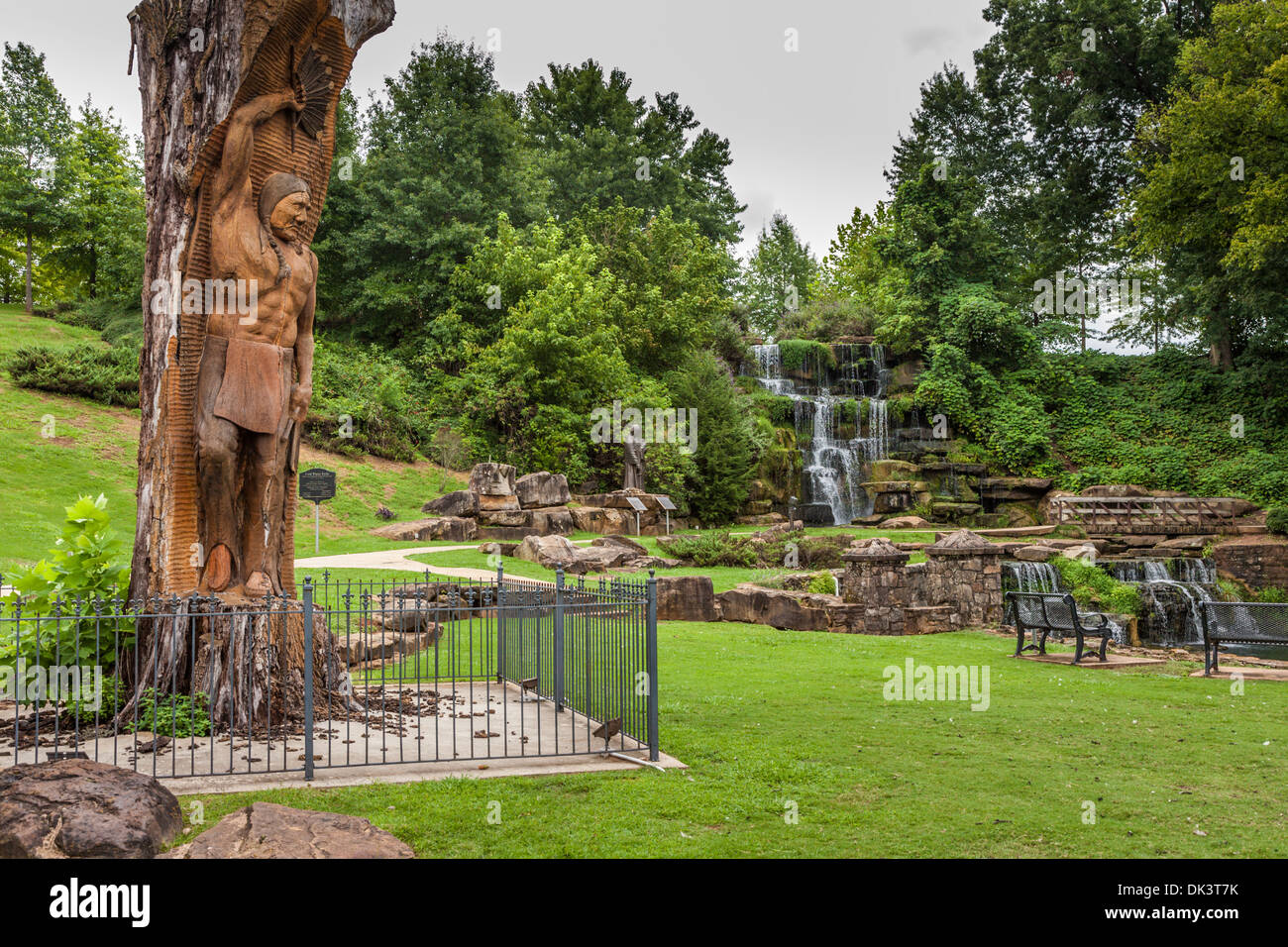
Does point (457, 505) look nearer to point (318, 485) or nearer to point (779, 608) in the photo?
point (318, 485)

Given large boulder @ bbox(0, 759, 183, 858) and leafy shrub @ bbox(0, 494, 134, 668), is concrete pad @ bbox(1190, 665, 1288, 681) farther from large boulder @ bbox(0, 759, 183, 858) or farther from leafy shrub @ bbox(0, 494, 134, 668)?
leafy shrub @ bbox(0, 494, 134, 668)

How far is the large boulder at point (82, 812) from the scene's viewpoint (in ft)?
15.0

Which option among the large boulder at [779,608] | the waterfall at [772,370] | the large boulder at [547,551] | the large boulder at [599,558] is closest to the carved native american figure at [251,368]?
the large boulder at [779,608]

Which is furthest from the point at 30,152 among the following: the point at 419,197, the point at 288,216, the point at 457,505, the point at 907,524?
the point at 288,216

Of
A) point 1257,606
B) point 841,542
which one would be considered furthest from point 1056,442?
point 1257,606

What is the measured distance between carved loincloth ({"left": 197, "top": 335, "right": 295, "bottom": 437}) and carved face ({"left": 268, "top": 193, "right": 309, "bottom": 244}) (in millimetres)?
974

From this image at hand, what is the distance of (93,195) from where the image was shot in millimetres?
42969

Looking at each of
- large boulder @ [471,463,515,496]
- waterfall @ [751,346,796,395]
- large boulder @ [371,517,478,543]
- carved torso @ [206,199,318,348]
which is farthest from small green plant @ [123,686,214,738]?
waterfall @ [751,346,796,395]

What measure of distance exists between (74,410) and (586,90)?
33.4 meters

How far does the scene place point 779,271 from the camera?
2606 inches

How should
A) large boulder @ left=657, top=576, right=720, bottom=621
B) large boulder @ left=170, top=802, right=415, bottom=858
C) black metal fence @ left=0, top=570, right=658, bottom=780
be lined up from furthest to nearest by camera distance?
large boulder @ left=657, top=576, right=720, bottom=621
black metal fence @ left=0, top=570, right=658, bottom=780
large boulder @ left=170, top=802, right=415, bottom=858

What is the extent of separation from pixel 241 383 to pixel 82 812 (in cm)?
402

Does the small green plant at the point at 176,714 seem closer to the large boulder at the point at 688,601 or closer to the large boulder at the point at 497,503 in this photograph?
the large boulder at the point at 688,601

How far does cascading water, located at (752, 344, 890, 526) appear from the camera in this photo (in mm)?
34906
